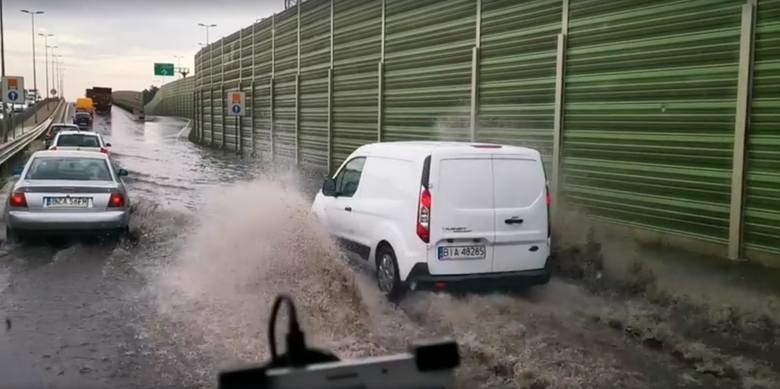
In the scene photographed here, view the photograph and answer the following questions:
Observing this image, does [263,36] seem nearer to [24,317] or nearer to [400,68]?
[400,68]

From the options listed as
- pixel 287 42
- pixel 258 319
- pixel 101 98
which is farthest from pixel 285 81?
pixel 101 98

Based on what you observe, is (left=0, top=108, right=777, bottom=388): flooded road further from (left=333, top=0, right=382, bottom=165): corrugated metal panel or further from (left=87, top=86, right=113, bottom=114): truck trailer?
(left=87, top=86, right=113, bottom=114): truck trailer

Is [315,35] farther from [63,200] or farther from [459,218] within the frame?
[459,218]

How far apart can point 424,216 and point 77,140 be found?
1749cm

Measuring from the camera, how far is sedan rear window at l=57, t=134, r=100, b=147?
72.6 feet

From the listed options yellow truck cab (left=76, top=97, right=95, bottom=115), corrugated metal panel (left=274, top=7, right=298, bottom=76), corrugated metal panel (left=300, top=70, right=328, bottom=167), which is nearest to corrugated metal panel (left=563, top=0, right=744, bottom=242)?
corrugated metal panel (left=300, top=70, right=328, bottom=167)

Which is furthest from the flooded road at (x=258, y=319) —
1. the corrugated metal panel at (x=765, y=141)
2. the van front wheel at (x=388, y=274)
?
the corrugated metal panel at (x=765, y=141)

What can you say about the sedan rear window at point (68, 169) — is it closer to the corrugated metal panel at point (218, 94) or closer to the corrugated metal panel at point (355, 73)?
the corrugated metal panel at point (355, 73)

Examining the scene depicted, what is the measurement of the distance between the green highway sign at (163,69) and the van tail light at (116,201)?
80.0m

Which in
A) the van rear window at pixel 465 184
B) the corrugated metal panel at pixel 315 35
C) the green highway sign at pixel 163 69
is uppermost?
the green highway sign at pixel 163 69

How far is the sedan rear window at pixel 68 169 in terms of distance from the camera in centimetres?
1170

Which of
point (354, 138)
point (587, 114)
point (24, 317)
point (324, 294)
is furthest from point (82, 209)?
point (354, 138)

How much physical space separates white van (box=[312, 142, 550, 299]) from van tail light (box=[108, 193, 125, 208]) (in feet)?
15.7

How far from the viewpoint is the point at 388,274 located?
27.2 ft
